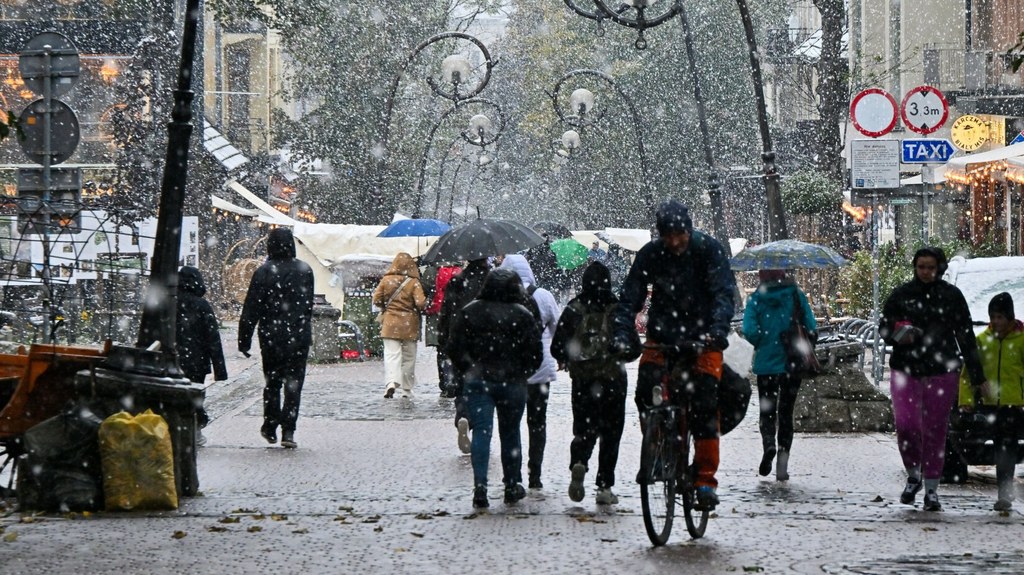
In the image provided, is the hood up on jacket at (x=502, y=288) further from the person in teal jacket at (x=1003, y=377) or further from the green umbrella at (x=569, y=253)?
the green umbrella at (x=569, y=253)

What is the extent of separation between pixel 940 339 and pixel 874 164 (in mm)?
7155

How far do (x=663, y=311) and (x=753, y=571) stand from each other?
1.89 meters

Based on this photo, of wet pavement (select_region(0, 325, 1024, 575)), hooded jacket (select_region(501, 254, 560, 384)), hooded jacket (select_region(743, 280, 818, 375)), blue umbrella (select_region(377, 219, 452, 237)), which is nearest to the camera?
wet pavement (select_region(0, 325, 1024, 575))

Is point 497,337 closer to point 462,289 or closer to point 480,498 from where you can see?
point 480,498

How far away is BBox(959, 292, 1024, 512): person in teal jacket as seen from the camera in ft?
33.9

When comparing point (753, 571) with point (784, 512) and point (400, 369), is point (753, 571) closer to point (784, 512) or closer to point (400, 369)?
point (784, 512)

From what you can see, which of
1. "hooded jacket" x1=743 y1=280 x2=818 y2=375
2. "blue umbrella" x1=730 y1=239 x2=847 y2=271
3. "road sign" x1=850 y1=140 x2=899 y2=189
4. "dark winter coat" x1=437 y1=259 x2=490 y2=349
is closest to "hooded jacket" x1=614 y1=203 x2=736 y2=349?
"hooded jacket" x1=743 y1=280 x2=818 y2=375

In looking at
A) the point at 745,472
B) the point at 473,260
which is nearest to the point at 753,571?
A: the point at 745,472

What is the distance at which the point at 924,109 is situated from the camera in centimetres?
1703

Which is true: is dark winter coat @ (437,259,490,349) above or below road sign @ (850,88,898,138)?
below

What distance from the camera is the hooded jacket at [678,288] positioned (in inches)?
352

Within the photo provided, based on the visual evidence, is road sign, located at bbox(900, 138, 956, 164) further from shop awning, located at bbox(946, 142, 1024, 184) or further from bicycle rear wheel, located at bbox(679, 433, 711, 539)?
bicycle rear wheel, located at bbox(679, 433, 711, 539)

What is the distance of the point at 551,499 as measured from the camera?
10422 mm

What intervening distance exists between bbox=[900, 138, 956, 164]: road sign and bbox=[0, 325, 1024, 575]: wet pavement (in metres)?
4.21
